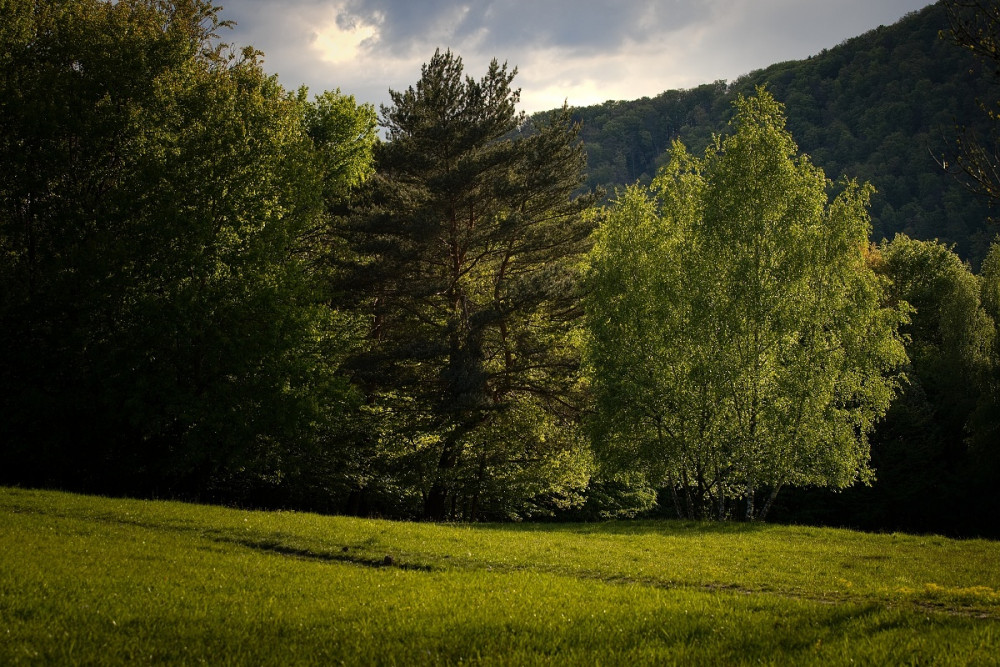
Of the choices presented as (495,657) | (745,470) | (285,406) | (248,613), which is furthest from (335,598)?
(745,470)

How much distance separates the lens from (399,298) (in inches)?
1254

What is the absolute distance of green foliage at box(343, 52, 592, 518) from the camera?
28.3 meters

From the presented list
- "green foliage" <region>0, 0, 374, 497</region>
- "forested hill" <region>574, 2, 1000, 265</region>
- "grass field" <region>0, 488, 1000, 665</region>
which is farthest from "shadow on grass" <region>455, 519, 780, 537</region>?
"forested hill" <region>574, 2, 1000, 265</region>

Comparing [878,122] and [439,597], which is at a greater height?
[878,122]

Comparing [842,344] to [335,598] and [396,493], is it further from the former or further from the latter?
[335,598]

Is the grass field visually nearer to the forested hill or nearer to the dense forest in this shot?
the dense forest

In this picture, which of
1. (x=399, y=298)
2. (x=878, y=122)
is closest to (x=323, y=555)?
(x=399, y=298)

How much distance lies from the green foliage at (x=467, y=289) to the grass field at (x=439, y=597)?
10749mm

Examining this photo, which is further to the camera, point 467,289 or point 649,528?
point 467,289

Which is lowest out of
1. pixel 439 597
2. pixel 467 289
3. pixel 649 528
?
pixel 649 528

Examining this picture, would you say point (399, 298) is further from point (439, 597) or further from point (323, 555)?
point (439, 597)

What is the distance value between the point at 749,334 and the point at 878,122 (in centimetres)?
9748

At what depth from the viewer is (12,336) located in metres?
26.8

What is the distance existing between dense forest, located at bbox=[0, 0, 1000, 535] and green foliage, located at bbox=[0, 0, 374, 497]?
0.12 metres
